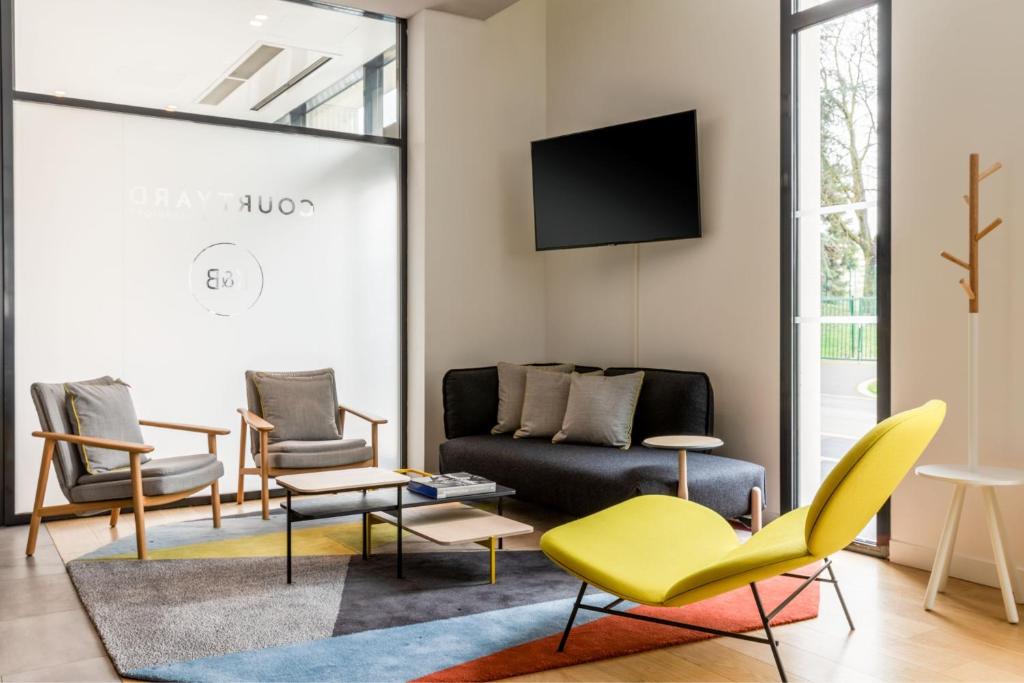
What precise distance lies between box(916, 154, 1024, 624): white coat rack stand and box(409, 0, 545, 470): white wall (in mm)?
3261

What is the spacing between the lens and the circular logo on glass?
547 centimetres

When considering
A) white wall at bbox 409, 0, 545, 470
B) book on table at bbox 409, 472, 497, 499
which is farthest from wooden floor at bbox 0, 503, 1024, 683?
white wall at bbox 409, 0, 545, 470

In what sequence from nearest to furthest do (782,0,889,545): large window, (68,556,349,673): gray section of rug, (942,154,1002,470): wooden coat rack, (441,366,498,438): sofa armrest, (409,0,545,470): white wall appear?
(68,556,349,673): gray section of rug, (942,154,1002,470): wooden coat rack, (782,0,889,545): large window, (441,366,498,438): sofa armrest, (409,0,545,470): white wall

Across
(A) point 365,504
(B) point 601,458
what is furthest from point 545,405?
(A) point 365,504

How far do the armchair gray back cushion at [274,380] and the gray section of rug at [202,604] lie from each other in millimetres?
1095

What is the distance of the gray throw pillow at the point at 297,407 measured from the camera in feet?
17.4

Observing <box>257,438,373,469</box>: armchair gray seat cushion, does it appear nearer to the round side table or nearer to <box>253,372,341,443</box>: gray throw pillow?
<box>253,372,341,443</box>: gray throw pillow

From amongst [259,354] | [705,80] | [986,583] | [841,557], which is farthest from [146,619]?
[705,80]

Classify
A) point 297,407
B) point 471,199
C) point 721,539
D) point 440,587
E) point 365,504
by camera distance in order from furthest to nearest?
point 471,199 < point 297,407 < point 365,504 < point 440,587 < point 721,539

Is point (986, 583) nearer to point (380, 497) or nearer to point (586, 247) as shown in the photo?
point (380, 497)

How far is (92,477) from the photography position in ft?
14.0

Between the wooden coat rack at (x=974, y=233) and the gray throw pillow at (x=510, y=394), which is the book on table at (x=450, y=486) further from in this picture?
the wooden coat rack at (x=974, y=233)

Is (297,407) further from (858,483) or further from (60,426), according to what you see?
(858,483)

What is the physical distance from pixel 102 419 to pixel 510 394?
A: 7.67ft
